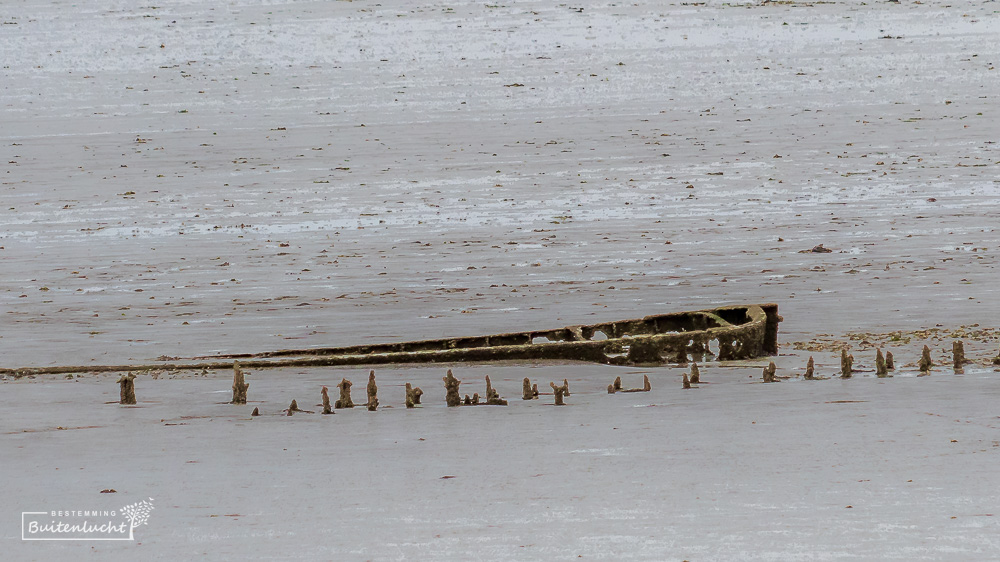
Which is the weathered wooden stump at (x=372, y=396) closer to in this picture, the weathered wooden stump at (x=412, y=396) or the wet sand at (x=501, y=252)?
the wet sand at (x=501, y=252)

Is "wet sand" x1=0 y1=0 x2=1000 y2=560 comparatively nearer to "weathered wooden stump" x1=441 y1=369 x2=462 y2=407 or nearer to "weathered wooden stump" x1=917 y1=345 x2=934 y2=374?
"weathered wooden stump" x1=441 y1=369 x2=462 y2=407

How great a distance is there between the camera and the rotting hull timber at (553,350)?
933cm

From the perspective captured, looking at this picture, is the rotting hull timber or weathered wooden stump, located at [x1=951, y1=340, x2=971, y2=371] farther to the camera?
the rotting hull timber

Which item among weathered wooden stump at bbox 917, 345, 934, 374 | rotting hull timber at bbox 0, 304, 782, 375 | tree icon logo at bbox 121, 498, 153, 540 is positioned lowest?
tree icon logo at bbox 121, 498, 153, 540

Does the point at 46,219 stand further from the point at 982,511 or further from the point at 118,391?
the point at 982,511

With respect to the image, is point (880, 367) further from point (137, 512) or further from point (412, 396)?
point (137, 512)

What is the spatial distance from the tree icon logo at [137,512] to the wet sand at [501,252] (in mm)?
81

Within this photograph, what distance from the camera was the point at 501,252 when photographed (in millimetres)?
14570

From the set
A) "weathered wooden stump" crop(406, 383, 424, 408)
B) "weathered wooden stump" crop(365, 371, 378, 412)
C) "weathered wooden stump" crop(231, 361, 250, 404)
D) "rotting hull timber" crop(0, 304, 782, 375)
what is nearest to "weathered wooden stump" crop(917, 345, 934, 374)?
"rotting hull timber" crop(0, 304, 782, 375)

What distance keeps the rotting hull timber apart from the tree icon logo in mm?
3373

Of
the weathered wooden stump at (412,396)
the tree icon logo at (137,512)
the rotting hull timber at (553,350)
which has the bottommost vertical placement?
the tree icon logo at (137,512)

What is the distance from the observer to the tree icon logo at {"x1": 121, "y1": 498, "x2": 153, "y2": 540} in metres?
5.57

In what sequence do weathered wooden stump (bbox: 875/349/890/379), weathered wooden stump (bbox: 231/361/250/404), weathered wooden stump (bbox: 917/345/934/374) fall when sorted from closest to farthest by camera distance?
weathered wooden stump (bbox: 231/361/250/404) → weathered wooden stump (bbox: 875/349/890/379) → weathered wooden stump (bbox: 917/345/934/374)

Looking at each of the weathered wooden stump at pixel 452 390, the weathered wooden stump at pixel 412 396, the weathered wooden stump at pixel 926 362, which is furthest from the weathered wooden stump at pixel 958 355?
the weathered wooden stump at pixel 412 396
